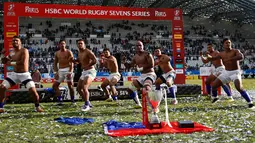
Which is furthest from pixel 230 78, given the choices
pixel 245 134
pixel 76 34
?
pixel 76 34

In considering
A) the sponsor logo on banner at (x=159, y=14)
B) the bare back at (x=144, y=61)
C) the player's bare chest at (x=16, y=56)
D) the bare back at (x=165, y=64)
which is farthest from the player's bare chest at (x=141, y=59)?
the sponsor logo on banner at (x=159, y=14)

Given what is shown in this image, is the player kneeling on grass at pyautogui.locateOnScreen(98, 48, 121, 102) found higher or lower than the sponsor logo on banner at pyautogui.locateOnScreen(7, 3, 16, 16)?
lower

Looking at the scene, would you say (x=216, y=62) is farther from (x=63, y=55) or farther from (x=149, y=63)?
(x=63, y=55)

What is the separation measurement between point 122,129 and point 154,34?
42.5 metres

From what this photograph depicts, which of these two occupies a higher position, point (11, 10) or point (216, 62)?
point (11, 10)

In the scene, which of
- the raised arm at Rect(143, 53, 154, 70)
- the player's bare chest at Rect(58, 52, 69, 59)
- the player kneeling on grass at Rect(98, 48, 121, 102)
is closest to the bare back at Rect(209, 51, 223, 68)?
the player kneeling on grass at Rect(98, 48, 121, 102)

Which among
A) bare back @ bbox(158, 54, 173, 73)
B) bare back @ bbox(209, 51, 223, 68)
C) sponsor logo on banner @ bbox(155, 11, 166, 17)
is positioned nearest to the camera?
bare back @ bbox(158, 54, 173, 73)

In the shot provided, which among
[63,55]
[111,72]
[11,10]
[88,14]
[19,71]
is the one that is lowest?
[111,72]

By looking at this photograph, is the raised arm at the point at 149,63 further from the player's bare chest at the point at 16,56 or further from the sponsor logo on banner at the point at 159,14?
the sponsor logo on banner at the point at 159,14

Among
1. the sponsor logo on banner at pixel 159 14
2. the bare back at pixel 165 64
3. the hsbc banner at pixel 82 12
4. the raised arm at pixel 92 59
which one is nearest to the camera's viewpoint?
the raised arm at pixel 92 59

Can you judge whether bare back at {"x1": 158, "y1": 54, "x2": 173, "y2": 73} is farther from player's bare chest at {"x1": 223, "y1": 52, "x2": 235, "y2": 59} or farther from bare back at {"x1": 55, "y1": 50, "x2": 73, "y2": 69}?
bare back at {"x1": 55, "y1": 50, "x2": 73, "y2": 69}

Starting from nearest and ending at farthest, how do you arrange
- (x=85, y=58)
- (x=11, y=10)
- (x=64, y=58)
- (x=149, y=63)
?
(x=149, y=63)
(x=85, y=58)
(x=64, y=58)
(x=11, y=10)

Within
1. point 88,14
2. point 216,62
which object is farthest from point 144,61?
point 88,14

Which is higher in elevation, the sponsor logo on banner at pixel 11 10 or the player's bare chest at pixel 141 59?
the sponsor logo on banner at pixel 11 10
